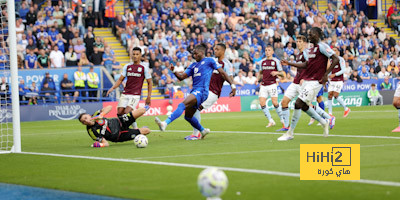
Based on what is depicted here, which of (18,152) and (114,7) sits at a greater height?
(114,7)

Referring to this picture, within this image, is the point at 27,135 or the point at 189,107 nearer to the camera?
the point at 189,107

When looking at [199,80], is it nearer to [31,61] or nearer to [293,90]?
[293,90]

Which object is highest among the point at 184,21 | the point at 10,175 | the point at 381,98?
the point at 184,21

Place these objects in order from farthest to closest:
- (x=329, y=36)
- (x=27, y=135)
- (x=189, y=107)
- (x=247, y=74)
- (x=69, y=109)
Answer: (x=329, y=36)
(x=247, y=74)
(x=69, y=109)
(x=27, y=135)
(x=189, y=107)

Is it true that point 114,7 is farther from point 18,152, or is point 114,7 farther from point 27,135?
point 18,152

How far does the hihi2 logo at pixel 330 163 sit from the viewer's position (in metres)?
8.37

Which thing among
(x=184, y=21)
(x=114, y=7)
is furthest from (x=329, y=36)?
(x=114, y=7)

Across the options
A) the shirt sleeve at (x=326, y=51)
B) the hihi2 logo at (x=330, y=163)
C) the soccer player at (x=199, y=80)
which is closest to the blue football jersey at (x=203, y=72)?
the soccer player at (x=199, y=80)

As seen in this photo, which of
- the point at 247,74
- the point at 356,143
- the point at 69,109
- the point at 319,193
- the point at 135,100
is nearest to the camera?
the point at 319,193

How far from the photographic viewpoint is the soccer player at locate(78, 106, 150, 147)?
13953mm

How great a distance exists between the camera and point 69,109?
30.0 meters

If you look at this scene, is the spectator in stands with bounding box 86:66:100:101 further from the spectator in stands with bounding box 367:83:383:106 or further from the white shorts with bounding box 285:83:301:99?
the white shorts with bounding box 285:83:301:99

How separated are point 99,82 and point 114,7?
21.1ft

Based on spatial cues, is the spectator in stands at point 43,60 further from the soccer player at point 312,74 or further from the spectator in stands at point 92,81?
the soccer player at point 312,74
